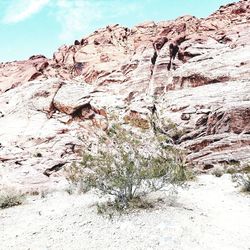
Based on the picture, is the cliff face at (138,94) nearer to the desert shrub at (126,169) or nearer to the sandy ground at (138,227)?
the desert shrub at (126,169)

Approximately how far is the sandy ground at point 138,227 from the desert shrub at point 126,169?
84cm

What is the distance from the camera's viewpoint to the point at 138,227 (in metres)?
10.5

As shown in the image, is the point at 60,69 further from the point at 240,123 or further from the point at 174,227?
the point at 174,227

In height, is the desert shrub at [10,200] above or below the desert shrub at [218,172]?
above

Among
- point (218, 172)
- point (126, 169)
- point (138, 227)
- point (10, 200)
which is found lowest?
point (218, 172)

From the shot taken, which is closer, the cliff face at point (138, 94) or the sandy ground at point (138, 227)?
the sandy ground at point (138, 227)

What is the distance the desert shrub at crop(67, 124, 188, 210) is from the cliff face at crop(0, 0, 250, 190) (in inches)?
74.3

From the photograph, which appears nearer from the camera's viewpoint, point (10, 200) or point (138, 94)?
point (10, 200)

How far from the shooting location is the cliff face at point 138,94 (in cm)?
2511

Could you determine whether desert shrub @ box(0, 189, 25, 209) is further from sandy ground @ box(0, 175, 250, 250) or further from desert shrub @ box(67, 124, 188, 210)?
desert shrub @ box(67, 124, 188, 210)

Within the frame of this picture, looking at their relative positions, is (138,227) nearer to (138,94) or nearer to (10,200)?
(10,200)

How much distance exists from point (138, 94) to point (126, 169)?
2276cm

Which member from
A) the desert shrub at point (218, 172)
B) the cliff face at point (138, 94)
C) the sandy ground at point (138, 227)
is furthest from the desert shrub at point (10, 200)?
the desert shrub at point (218, 172)

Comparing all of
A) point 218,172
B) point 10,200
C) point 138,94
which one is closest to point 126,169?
point 10,200
